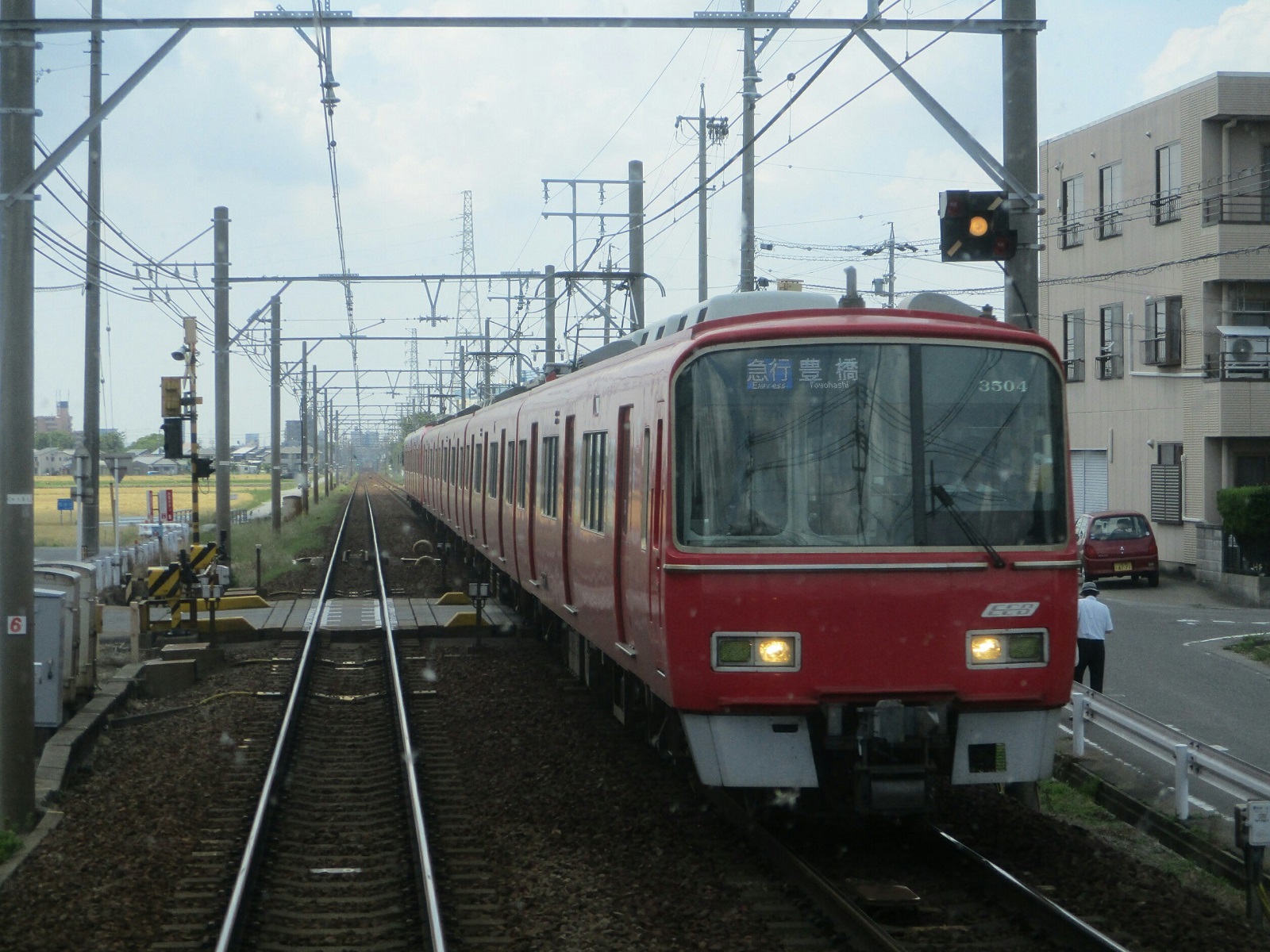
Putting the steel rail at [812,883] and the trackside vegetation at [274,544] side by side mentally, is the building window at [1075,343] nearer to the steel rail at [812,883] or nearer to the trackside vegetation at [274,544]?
the trackside vegetation at [274,544]

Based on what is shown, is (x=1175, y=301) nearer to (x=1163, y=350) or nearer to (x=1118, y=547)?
(x=1163, y=350)

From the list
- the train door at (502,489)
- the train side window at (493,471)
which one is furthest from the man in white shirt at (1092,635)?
the train side window at (493,471)

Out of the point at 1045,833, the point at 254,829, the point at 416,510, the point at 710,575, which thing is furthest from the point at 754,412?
the point at 416,510

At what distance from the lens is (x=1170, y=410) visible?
2859 centimetres

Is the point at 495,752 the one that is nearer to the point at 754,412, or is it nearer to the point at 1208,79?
the point at 754,412

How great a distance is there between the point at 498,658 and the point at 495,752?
4.88 meters

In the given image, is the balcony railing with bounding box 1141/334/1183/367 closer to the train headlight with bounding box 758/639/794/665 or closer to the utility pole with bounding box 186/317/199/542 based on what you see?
the utility pole with bounding box 186/317/199/542

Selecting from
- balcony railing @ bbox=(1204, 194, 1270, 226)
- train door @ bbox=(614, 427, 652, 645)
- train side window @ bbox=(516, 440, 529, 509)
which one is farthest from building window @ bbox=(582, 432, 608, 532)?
balcony railing @ bbox=(1204, 194, 1270, 226)

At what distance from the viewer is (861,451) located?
6879 mm

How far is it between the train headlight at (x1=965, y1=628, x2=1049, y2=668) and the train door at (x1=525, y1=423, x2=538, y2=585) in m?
6.61

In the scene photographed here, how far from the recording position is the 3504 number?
7008 mm

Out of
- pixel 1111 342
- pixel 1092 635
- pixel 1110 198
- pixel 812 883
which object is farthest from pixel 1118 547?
pixel 812 883

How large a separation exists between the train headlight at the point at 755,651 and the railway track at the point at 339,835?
65.3 inches

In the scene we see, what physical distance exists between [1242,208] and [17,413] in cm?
2410
